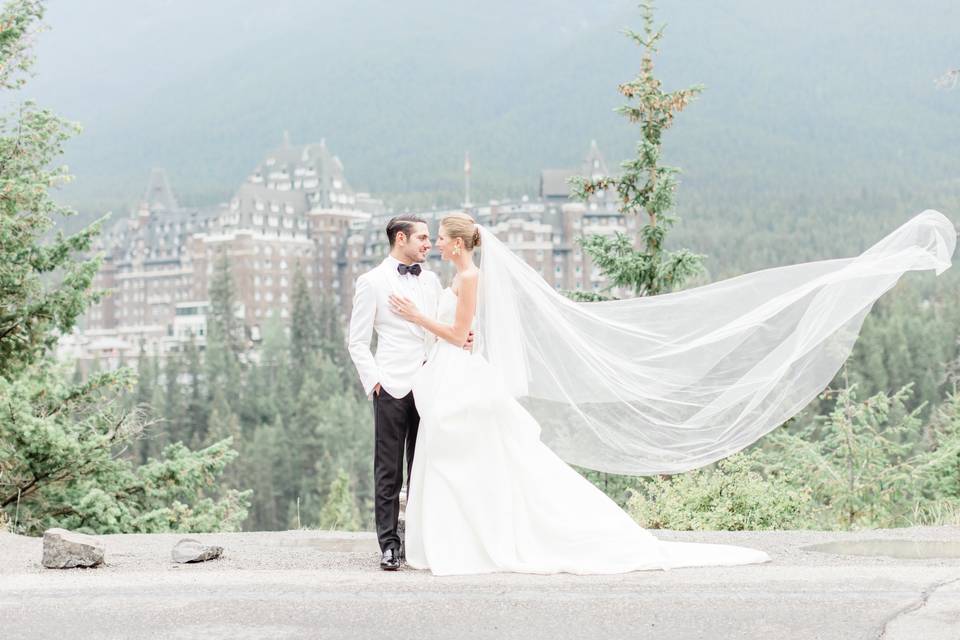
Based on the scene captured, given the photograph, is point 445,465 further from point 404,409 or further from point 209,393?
point 209,393

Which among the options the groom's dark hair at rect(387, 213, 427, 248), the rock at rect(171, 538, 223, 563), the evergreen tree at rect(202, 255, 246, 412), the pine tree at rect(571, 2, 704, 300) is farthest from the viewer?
the evergreen tree at rect(202, 255, 246, 412)

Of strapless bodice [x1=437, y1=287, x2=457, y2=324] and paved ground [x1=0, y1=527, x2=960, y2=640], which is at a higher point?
strapless bodice [x1=437, y1=287, x2=457, y2=324]

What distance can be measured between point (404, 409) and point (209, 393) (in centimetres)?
9829

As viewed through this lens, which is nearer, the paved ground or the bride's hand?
the paved ground

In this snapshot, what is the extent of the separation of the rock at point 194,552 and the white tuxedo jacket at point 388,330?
152 cm

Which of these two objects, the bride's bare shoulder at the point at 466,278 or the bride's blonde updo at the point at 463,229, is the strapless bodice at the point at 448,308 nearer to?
the bride's bare shoulder at the point at 466,278

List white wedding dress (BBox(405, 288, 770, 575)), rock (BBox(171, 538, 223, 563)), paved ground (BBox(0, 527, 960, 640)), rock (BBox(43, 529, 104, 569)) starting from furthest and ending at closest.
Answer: rock (BBox(171, 538, 223, 563)) → rock (BBox(43, 529, 104, 569)) → white wedding dress (BBox(405, 288, 770, 575)) → paved ground (BBox(0, 527, 960, 640))

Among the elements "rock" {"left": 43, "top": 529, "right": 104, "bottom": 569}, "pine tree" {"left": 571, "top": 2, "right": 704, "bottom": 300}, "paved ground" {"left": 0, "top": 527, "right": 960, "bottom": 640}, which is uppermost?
"pine tree" {"left": 571, "top": 2, "right": 704, "bottom": 300}

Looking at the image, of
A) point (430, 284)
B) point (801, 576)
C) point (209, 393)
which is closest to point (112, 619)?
point (430, 284)

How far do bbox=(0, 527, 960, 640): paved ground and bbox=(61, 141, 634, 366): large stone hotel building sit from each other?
12463 cm

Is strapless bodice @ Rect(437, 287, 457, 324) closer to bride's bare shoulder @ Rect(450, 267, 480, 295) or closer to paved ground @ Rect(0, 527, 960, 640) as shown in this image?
bride's bare shoulder @ Rect(450, 267, 480, 295)

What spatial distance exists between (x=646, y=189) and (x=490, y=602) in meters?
12.3

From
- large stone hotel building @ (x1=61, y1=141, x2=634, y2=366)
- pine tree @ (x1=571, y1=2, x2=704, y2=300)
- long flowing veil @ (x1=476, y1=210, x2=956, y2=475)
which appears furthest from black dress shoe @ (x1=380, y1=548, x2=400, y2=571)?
large stone hotel building @ (x1=61, y1=141, x2=634, y2=366)

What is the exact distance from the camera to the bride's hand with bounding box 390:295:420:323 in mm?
6719
